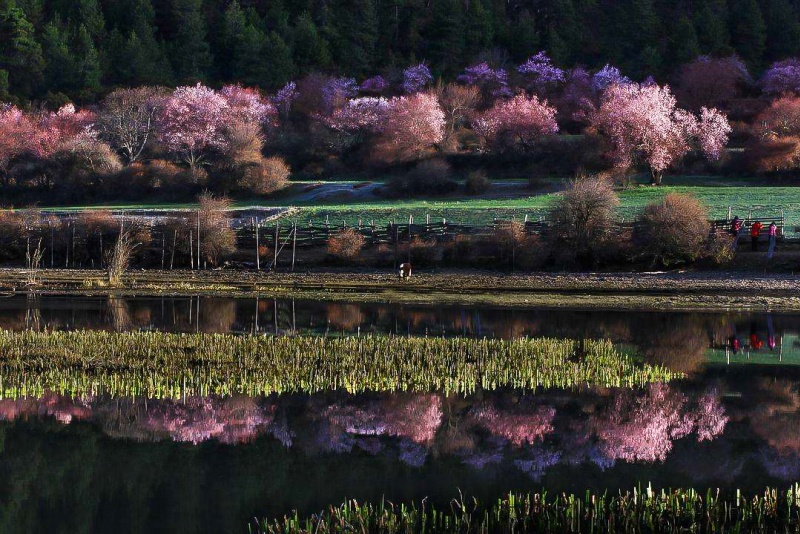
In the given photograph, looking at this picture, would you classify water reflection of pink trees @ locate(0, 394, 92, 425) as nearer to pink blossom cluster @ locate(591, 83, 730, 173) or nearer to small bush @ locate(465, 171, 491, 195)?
small bush @ locate(465, 171, 491, 195)

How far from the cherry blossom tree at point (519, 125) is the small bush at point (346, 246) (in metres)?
35.2

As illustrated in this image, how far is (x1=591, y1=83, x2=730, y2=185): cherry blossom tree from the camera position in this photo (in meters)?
78.5

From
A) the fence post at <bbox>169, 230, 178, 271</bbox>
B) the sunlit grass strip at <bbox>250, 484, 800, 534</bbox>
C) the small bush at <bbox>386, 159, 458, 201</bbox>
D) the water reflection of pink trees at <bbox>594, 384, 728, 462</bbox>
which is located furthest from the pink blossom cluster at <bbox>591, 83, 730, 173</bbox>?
the sunlit grass strip at <bbox>250, 484, 800, 534</bbox>

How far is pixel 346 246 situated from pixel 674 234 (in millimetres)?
17161

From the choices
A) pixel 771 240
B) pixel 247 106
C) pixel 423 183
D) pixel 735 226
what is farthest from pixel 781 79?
pixel 771 240

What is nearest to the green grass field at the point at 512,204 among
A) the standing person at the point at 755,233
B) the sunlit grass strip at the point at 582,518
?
the standing person at the point at 755,233

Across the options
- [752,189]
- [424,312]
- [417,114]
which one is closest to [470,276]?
[424,312]

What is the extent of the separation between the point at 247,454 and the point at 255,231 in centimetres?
4523

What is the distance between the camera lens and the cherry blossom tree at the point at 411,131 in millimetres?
89688

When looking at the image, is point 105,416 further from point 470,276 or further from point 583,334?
point 470,276

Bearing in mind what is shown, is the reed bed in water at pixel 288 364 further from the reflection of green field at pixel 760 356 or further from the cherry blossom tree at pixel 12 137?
the cherry blossom tree at pixel 12 137

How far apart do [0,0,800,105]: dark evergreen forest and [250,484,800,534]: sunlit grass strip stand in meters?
99.6

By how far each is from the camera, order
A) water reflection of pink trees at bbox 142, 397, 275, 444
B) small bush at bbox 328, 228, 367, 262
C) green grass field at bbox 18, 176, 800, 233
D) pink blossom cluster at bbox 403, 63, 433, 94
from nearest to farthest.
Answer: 1. water reflection of pink trees at bbox 142, 397, 275, 444
2. small bush at bbox 328, 228, 367, 262
3. green grass field at bbox 18, 176, 800, 233
4. pink blossom cluster at bbox 403, 63, 433, 94

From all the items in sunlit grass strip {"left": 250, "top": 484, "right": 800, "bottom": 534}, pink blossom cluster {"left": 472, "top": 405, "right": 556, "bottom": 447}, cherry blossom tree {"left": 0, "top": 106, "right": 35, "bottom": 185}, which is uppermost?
cherry blossom tree {"left": 0, "top": 106, "right": 35, "bottom": 185}
